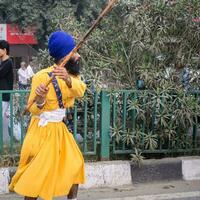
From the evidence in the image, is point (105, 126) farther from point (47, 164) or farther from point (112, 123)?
point (47, 164)

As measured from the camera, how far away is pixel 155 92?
538 centimetres

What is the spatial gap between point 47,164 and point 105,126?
5.67ft

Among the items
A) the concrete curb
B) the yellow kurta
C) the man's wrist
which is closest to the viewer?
the man's wrist

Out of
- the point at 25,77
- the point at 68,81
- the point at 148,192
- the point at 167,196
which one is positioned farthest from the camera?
the point at 25,77

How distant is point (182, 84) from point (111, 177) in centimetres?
136

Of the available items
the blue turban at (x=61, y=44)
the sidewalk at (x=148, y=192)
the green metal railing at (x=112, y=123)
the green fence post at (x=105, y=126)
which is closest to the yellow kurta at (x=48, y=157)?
the blue turban at (x=61, y=44)

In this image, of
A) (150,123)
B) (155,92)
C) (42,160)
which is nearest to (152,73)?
(155,92)

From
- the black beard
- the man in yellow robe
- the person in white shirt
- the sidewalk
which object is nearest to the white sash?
the man in yellow robe

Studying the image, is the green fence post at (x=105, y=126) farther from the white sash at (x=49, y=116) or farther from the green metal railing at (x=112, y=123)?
the white sash at (x=49, y=116)

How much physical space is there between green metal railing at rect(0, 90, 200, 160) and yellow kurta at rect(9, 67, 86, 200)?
1.35 meters

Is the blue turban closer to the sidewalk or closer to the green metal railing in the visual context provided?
the green metal railing

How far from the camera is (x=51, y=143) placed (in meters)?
3.85

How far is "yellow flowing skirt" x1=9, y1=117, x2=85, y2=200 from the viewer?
380 centimetres

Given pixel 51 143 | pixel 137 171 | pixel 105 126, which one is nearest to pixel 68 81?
pixel 51 143
